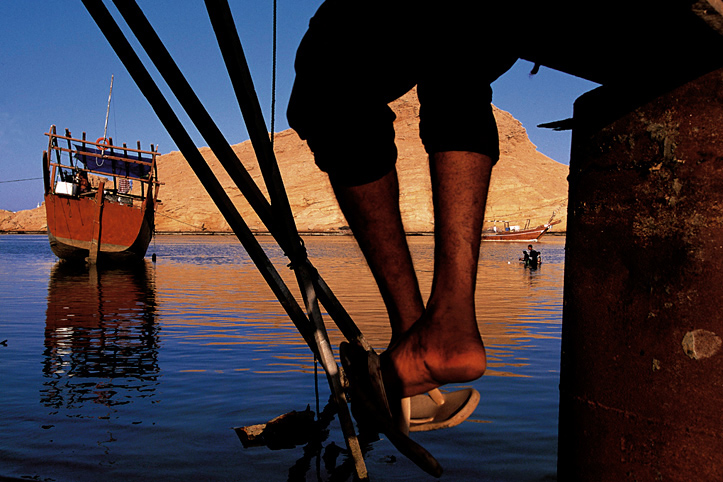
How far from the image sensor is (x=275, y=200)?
5.34 ft

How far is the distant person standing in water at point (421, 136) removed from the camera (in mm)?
1243

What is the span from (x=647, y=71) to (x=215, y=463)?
7.63 ft

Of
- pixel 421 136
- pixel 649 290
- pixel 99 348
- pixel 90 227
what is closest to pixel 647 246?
pixel 649 290

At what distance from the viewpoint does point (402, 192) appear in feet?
289

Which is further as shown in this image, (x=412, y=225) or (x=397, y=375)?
(x=412, y=225)

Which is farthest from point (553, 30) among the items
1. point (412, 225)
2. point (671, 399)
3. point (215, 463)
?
point (412, 225)

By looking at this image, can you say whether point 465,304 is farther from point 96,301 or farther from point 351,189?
point 96,301

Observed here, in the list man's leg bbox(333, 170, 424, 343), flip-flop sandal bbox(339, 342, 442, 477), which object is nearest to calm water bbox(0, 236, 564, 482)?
flip-flop sandal bbox(339, 342, 442, 477)

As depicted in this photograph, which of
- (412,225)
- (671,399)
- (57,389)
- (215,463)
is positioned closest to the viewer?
(671,399)

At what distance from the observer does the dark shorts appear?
124cm

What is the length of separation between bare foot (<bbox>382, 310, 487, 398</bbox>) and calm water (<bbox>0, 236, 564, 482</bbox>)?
1364mm

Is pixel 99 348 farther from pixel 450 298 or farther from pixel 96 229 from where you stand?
pixel 96 229

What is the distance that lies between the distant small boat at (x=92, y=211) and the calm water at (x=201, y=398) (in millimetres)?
13205

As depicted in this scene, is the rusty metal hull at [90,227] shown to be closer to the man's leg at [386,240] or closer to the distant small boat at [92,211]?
the distant small boat at [92,211]
